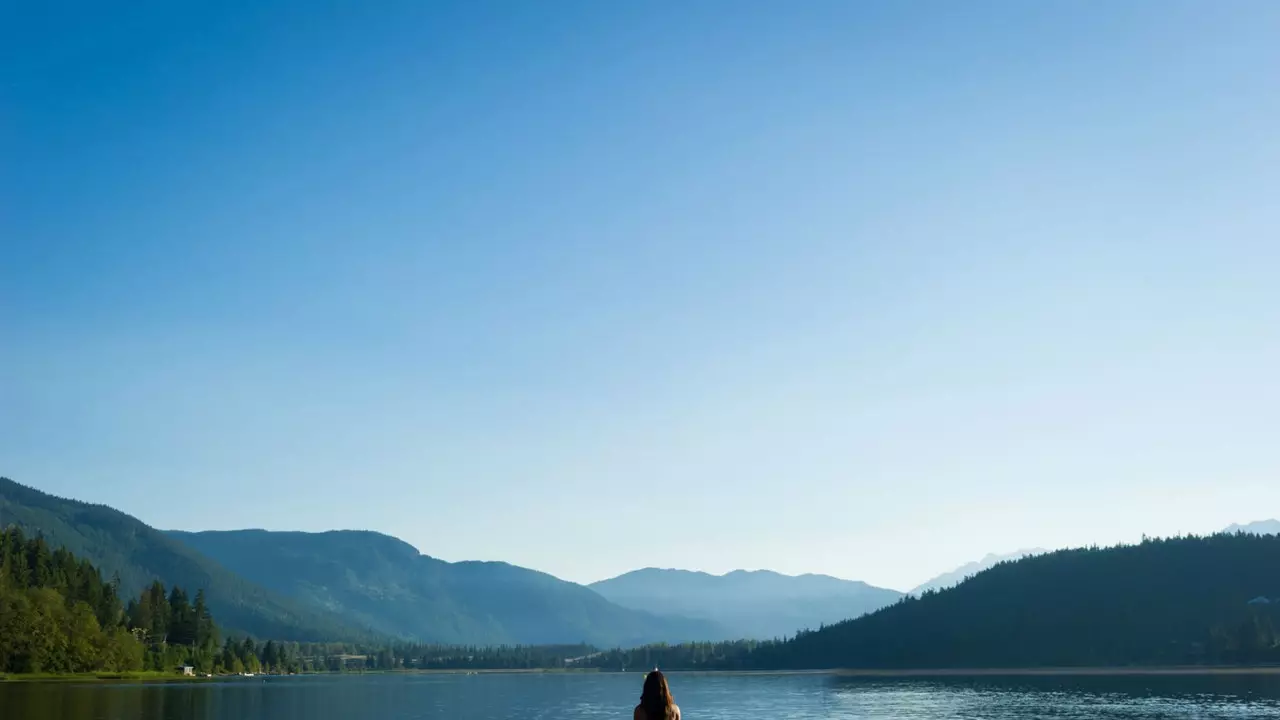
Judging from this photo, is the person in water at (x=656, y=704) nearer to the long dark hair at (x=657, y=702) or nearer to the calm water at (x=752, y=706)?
the long dark hair at (x=657, y=702)

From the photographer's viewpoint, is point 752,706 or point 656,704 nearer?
point 656,704

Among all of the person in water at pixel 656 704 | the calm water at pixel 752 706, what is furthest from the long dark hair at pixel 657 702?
the calm water at pixel 752 706

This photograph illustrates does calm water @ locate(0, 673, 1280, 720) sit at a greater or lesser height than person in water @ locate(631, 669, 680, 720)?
lesser

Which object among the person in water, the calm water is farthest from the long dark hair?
the calm water

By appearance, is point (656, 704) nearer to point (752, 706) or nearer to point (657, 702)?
point (657, 702)

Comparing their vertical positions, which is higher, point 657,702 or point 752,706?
point 657,702

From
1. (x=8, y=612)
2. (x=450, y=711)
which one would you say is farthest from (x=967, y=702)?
(x=8, y=612)

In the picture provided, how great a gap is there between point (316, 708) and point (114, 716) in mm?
51725

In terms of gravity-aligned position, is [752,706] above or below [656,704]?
below

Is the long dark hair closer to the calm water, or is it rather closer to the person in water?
the person in water

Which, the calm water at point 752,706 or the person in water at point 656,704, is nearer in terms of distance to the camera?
the person in water at point 656,704

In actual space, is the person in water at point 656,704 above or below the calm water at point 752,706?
above

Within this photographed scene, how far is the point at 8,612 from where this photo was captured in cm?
18425

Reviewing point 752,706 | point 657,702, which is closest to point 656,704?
point 657,702
